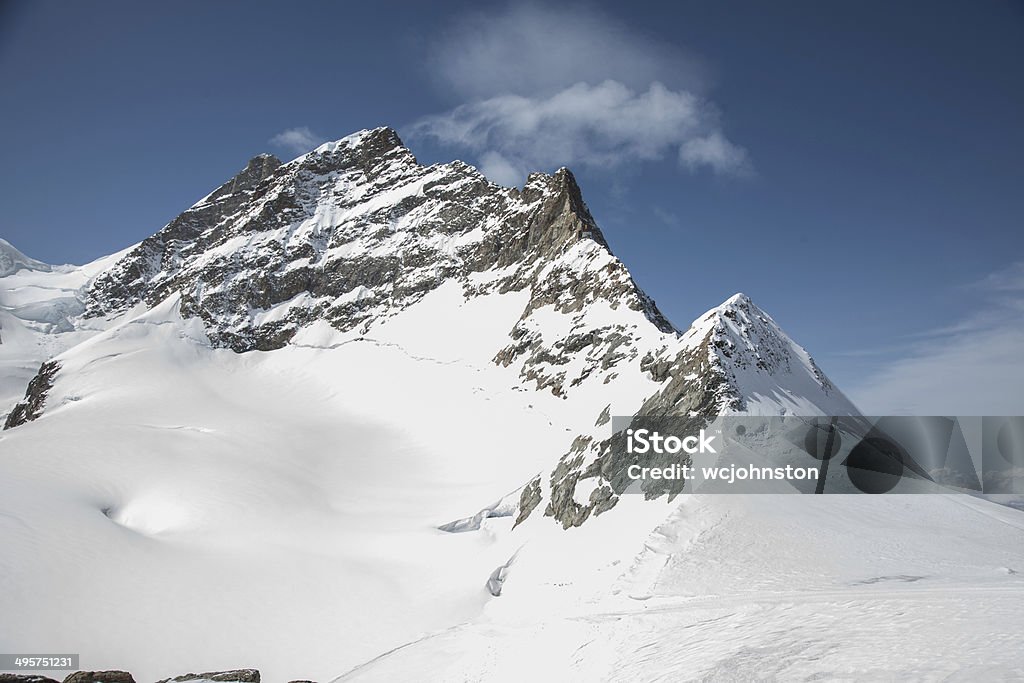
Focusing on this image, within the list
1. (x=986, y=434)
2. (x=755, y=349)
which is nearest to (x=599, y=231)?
(x=755, y=349)

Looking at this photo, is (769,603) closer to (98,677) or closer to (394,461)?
(98,677)

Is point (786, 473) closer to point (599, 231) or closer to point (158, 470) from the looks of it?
point (158, 470)

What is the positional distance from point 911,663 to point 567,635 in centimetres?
821

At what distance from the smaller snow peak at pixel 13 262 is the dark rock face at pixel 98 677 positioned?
134923 mm

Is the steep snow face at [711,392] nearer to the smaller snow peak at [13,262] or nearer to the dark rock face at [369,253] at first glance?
the dark rock face at [369,253]

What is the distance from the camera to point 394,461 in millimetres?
45156

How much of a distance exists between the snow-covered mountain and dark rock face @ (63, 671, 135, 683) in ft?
12.8

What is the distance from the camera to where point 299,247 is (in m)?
90.9

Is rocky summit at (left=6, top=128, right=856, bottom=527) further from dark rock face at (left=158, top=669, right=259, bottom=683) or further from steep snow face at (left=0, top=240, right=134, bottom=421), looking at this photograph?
dark rock face at (left=158, top=669, right=259, bottom=683)

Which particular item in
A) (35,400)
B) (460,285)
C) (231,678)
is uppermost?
(460,285)

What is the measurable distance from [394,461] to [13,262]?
124 meters

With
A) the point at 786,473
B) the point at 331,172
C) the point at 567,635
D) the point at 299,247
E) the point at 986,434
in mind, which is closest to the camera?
the point at 567,635

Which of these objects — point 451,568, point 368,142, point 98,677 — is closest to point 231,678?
point 98,677

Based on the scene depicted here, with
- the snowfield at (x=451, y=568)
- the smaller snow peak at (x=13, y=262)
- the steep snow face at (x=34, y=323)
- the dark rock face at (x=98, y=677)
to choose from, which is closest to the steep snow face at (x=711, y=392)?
the snowfield at (x=451, y=568)
